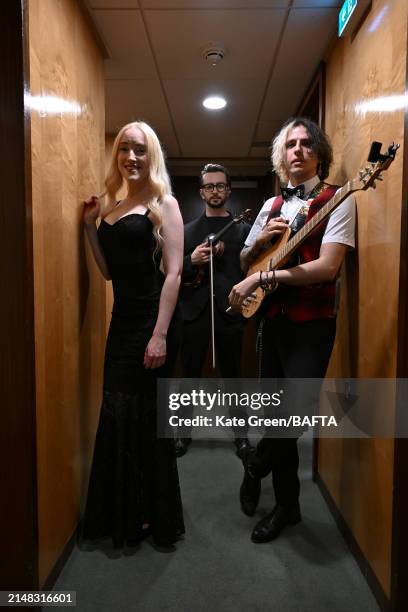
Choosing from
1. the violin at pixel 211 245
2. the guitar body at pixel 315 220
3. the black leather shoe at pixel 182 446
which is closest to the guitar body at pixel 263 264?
the guitar body at pixel 315 220

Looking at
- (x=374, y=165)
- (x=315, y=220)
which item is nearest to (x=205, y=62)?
(x=315, y=220)

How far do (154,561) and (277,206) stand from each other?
1.33 m

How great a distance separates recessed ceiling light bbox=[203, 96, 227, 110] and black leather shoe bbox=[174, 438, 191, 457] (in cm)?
193

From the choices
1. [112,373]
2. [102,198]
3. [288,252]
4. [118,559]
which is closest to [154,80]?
[102,198]

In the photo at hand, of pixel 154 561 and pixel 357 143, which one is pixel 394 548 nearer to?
pixel 154 561

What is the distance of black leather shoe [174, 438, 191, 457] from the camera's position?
7.91 ft

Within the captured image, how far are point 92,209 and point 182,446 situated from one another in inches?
54.8

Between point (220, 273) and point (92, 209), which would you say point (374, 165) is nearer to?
point (92, 209)

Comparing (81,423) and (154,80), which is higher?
(154,80)

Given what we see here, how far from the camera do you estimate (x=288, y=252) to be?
1.46 m

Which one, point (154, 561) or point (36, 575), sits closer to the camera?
→ point (36, 575)

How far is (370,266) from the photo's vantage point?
1.45 metres

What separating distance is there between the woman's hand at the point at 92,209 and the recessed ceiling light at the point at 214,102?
3.96ft

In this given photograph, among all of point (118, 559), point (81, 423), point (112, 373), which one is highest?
point (112, 373)
